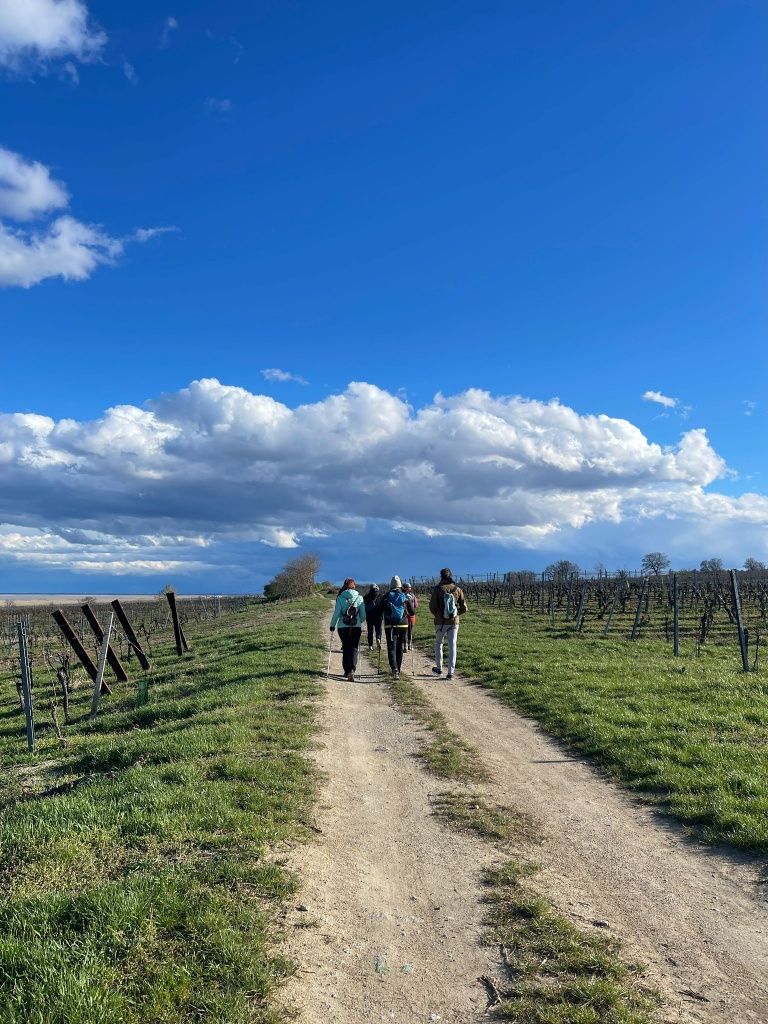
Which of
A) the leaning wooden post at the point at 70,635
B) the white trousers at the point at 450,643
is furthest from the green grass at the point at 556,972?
the leaning wooden post at the point at 70,635

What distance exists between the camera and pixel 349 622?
15211 mm

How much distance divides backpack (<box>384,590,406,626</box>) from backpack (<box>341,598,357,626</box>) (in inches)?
37.5

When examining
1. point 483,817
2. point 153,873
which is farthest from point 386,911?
point 483,817

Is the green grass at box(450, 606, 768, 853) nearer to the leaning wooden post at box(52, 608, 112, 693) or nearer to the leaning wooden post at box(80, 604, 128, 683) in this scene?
the leaning wooden post at box(80, 604, 128, 683)

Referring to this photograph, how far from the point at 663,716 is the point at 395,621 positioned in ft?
22.6

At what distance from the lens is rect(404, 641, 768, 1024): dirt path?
12.9 feet

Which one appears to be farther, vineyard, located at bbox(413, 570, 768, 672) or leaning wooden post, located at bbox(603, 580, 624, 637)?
leaning wooden post, located at bbox(603, 580, 624, 637)

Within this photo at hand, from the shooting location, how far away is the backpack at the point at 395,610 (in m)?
15.8

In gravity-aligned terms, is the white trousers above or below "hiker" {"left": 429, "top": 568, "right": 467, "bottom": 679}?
below

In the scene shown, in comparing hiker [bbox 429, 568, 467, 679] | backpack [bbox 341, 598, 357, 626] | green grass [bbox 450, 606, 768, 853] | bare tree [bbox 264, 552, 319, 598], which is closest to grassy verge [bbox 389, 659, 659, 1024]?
green grass [bbox 450, 606, 768, 853]

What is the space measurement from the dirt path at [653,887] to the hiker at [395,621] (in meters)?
7.20

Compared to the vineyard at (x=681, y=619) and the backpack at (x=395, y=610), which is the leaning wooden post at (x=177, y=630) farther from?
the vineyard at (x=681, y=619)

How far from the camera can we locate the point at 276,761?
801 cm

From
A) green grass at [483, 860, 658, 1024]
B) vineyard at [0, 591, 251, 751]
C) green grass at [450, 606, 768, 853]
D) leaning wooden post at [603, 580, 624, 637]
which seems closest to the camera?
green grass at [483, 860, 658, 1024]
